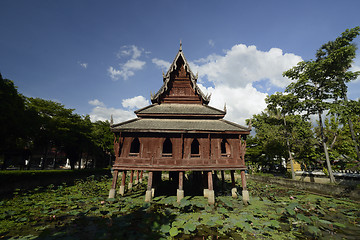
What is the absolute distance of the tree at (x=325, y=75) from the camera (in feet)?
51.0

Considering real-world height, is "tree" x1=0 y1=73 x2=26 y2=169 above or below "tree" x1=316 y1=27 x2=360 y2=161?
below

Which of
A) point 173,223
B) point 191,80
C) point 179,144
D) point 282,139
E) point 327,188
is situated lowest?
point 173,223

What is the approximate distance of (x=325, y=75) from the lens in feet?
57.0

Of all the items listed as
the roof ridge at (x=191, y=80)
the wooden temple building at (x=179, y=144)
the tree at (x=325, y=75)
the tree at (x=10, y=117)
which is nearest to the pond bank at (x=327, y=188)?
the tree at (x=325, y=75)

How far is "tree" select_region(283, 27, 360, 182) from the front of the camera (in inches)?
611

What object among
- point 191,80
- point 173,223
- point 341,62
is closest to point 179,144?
point 173,223

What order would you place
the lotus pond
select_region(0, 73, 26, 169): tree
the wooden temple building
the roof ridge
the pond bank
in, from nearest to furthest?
the lotus pond → the wooden temple building → the pond bank → the roof ridge → select_region(0, 73, 26, 169): tree

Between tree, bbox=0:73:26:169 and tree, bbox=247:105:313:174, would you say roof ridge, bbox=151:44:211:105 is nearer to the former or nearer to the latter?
tree, bbox=247:105:313:174

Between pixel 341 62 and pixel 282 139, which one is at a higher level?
pixel 341 62

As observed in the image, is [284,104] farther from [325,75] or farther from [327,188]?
[327,188]

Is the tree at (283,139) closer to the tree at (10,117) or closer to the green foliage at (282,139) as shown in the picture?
the green foliage at (282,139)

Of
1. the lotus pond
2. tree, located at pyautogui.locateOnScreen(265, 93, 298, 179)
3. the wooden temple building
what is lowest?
the lotus pond

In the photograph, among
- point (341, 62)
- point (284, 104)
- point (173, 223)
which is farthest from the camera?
point (284, 104)

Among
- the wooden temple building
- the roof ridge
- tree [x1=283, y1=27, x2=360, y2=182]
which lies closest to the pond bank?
tree [x1=283, y1=27, x2=360, y2=182]
